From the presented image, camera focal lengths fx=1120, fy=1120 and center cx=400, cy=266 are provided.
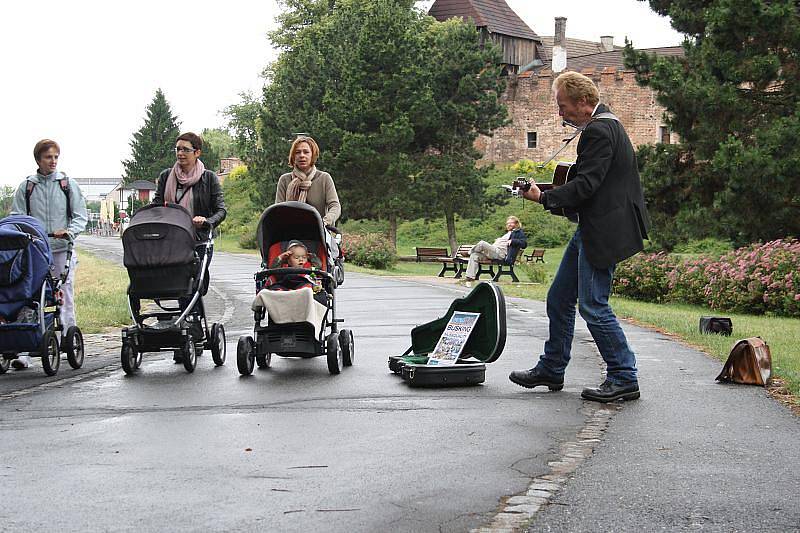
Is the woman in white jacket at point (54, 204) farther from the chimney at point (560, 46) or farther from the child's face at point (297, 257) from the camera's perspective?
the chimney at point (560, 46)

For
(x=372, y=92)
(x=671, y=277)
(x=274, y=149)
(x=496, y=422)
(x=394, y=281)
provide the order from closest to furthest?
(x=496, y=422) → (x=671, y=277) → (x=394, y=281) → (x=372, y=92) → (x=274, y=149)

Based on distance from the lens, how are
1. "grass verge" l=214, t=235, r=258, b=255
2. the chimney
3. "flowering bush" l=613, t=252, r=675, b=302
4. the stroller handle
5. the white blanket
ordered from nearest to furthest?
the white blanket
the stroller handle
"flowering bush" l=613, t=252, r=675, b=302
"grass verge" l=214, t=235, r=258, b=255
the chimney

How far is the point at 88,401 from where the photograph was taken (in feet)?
26.6

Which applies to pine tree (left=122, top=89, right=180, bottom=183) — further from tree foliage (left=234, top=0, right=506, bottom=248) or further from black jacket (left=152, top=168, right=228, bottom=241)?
black jacket (left=152, top=168, right=228, bottom=241)

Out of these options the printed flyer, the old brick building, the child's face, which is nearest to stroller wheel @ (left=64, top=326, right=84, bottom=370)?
the child's face

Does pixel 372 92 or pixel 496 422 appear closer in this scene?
pixel 496 422

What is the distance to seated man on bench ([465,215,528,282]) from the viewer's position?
2594 cm

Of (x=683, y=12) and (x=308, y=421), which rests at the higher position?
(x=683, y=12)

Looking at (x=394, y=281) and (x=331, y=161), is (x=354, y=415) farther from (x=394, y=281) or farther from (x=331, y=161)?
(x=331, y=161)

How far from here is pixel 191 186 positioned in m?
10.5

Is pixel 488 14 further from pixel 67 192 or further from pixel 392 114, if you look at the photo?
pixel 67 192

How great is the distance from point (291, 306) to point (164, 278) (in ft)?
3.90

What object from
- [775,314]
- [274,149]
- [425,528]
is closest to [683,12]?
[775,314]

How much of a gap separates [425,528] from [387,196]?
4482cm
